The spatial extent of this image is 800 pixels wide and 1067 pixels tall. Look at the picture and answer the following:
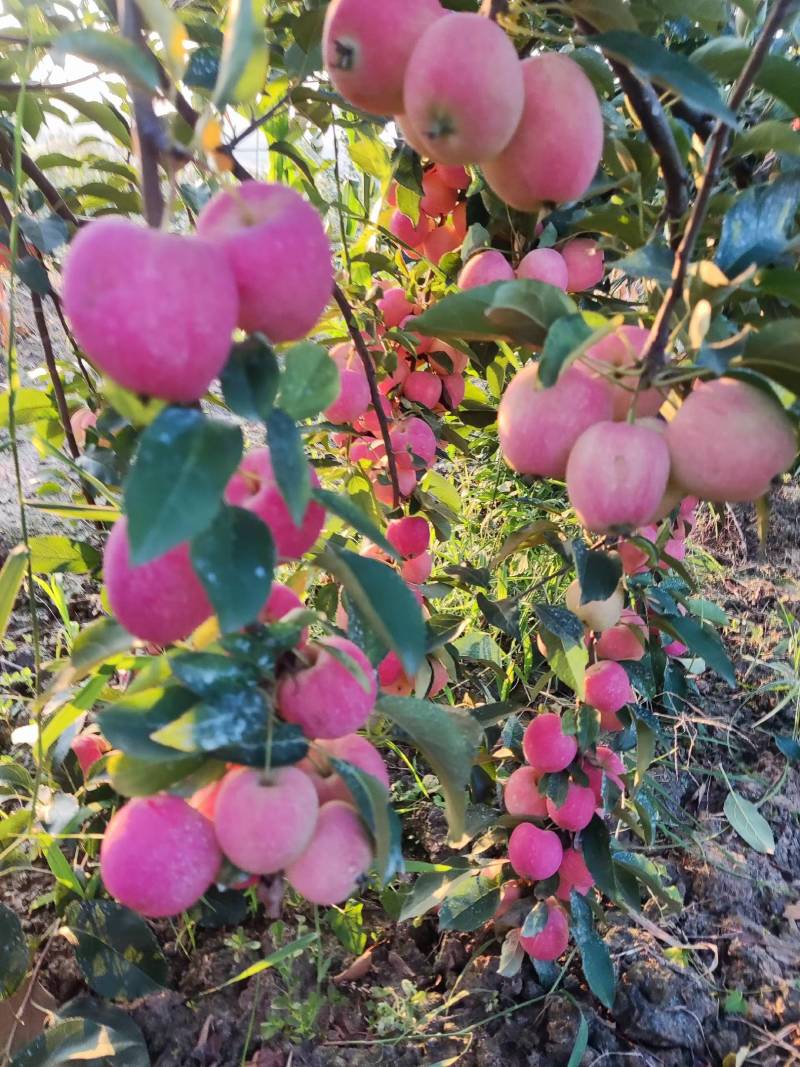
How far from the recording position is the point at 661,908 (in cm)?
115

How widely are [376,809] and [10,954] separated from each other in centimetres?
54

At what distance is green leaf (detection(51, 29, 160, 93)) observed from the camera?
12.3 inches

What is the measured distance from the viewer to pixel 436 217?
3.06 feet

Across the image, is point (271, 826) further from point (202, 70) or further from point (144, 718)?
point (202, 70)

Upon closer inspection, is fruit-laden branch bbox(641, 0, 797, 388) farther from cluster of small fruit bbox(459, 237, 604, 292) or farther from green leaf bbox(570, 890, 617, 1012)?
green leaf bbox(570, 890, 617, 1012)

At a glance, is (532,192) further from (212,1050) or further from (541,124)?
(212,1050)

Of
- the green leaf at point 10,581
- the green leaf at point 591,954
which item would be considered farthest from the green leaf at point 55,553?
the green leaf at point 591,954

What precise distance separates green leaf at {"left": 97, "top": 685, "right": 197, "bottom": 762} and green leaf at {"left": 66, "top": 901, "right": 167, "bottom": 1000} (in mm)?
486

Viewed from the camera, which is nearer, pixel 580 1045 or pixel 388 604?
pixel 388 604

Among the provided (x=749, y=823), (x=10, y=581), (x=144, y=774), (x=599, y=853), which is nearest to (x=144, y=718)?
(x=144, y=774)

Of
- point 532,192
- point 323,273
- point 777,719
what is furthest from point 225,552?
point 777,719

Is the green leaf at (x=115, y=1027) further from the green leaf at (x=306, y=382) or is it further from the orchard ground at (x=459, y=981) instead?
the green leaf at (x=306, y=382)

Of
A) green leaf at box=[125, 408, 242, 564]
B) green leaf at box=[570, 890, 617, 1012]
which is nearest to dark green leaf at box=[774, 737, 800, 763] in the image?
green leaf at box=[570, 890, 617, 1012]

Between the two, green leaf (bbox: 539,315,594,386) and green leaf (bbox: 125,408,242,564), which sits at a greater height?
green leaf (bbox: 539,315,594,386)
